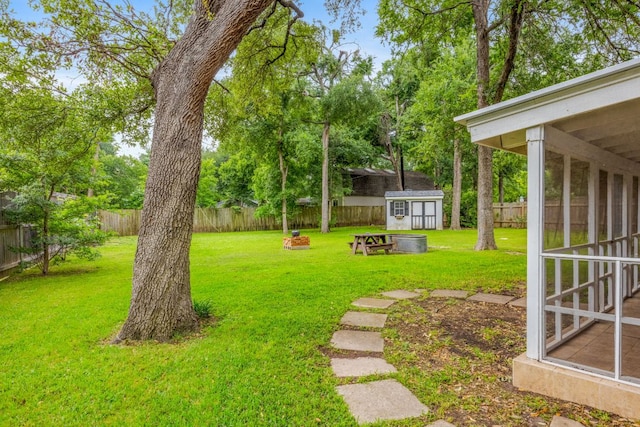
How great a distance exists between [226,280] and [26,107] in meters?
4.42

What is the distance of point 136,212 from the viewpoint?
60.3 feet

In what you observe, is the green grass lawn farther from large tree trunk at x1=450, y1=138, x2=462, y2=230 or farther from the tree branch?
large tree trunk at x1=450, y1=138, x2=462, y2=230

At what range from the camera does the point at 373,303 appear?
16.4 ft

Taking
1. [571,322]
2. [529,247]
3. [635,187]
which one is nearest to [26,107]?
[529,247]

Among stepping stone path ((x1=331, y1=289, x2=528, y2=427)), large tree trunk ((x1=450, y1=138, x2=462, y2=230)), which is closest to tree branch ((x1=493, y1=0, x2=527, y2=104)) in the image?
stepping stone path ((x1=331, y1=289, x2=528, y2=427))

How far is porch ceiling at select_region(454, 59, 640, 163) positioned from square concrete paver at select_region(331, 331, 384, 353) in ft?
7.04

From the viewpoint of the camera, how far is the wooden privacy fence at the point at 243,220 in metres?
17.9

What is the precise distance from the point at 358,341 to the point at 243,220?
18021mm

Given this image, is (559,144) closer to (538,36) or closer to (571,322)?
(571,322)

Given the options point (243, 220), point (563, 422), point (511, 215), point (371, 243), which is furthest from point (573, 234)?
point (511, 215)

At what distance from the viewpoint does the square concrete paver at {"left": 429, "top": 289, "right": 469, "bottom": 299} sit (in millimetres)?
5333

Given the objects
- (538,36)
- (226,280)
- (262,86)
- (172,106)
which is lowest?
(226,280)

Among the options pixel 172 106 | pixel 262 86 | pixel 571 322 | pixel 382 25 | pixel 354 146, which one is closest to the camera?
pixel 571 322

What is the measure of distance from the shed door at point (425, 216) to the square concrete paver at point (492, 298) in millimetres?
15193
